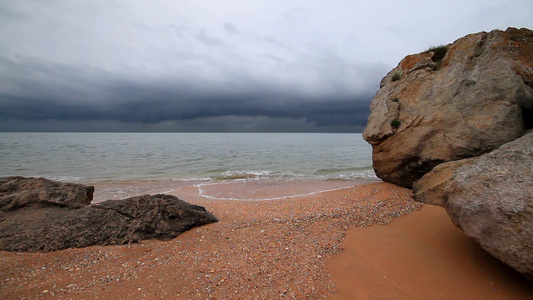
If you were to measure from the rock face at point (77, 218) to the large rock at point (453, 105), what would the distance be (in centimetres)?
792

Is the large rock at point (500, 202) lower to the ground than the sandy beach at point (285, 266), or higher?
higher

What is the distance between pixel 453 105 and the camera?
32.2 feet

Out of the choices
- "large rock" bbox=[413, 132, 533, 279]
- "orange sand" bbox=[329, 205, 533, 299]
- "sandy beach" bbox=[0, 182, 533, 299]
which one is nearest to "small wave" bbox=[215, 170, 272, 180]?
"sandy beach" bbox=[0, 182, 533, 299]

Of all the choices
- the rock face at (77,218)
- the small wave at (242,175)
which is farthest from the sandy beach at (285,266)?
the small wave at (242,175)

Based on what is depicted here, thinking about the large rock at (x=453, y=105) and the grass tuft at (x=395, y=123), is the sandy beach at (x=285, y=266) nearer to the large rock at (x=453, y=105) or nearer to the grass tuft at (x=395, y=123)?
the large rock at (x=453, y=105)

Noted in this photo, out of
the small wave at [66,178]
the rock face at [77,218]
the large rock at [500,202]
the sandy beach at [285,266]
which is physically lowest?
the small wave at [66,178]

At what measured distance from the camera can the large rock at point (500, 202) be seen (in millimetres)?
3678

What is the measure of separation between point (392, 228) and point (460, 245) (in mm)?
1555

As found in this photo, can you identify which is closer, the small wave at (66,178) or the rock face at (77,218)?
the rock face at (77,218)

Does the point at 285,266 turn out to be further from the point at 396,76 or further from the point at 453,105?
the point at 396,76

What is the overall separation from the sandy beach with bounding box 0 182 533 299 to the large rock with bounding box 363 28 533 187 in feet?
11.6

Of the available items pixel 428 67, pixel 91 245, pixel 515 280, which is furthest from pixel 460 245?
pixel 428 67

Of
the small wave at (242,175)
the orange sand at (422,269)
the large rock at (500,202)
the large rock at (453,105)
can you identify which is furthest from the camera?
the small wave at (242,175)

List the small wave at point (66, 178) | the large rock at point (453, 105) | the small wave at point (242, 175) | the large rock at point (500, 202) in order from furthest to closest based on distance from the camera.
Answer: the small wave at point (242, 175)
the small wave at point (66, 178)
the large rock at point (453, 105)
the large rock at point (500, 202)
